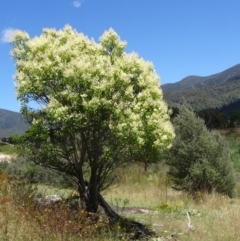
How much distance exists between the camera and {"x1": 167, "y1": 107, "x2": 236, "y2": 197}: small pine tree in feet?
64.5

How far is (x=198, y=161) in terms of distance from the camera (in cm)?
1980

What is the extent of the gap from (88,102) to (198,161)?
12179 mm

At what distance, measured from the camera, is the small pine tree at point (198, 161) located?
19.7 m

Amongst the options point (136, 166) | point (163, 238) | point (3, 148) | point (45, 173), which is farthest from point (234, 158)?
point (163, 238)

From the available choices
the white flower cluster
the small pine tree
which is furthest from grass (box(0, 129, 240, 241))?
the white flower cluster

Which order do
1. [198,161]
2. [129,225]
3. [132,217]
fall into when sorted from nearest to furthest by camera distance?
1. [129,225]
2. [132,217]
3. [198,161]

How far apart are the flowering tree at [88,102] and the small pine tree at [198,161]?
1023 centimetres

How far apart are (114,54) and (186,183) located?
1141 cm

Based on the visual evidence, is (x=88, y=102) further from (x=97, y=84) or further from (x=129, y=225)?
(x=129, y=225)

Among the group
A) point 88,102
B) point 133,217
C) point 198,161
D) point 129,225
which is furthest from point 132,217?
point 198,161

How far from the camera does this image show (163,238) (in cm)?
1020

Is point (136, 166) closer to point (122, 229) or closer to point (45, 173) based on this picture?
point (45, 173)

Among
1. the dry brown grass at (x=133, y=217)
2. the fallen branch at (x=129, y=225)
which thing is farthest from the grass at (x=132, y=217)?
the fallen branch at (x=129, y=225)

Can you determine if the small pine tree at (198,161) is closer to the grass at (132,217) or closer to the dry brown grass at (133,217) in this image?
the grass at (132,217)
